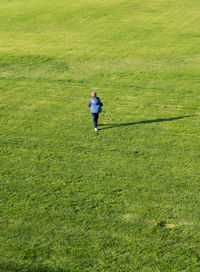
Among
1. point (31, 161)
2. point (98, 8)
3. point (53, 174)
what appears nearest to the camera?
point (53, 174)

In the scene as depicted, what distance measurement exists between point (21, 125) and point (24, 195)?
5399mm

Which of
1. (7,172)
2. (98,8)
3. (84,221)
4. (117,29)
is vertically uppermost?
(98,8)

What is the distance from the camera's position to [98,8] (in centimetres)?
4641

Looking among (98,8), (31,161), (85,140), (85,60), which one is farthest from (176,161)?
(98,8)

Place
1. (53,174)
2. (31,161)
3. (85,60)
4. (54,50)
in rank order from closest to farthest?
(53,174) → (31,161) → (85,60) → (54,50)

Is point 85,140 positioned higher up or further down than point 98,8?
further down

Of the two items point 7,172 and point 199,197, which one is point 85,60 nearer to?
point 7,172

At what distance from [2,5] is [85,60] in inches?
1142

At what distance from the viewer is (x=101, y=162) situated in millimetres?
11891

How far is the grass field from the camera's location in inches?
323

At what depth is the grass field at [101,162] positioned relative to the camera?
323 inches

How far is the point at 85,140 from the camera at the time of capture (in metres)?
13.5

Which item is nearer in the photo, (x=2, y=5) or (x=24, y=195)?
(x=24, y=195)

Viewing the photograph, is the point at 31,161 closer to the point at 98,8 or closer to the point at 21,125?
the point at 21,125
